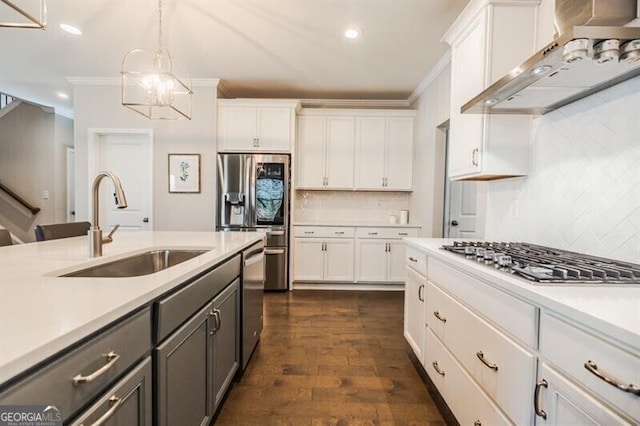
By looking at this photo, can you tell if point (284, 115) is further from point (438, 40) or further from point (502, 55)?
point (502, 55)

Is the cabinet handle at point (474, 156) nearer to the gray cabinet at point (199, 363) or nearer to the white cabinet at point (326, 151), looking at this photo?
the gray cabinet at point (199, 363)

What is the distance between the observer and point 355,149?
171 inches

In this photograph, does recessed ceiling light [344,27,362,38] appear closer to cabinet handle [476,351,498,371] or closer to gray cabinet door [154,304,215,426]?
gray cabinet door [154,304,215,426]

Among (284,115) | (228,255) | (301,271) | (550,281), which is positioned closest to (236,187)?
(284,115)

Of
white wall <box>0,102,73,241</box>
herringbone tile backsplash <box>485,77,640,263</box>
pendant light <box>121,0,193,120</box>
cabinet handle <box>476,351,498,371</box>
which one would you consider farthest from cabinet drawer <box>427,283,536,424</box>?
white wall <box>0,102,73,241</box>

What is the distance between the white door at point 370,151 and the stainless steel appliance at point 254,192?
3.58ft

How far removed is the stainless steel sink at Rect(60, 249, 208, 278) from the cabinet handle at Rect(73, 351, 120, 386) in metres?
0.71

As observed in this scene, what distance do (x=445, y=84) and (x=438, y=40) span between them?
1.69 feet

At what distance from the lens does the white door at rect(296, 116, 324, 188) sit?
4.33 m

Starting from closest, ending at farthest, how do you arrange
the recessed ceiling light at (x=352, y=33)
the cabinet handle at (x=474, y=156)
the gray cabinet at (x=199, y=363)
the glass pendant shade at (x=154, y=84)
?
the gray cabinet at (x=199, y=363), the cabinet handle at (x=474, y=156), the glass pendant shade at (x=154, y=84), the recessed ceiling light at (x=352, y=33)

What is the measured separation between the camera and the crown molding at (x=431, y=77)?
125 inches

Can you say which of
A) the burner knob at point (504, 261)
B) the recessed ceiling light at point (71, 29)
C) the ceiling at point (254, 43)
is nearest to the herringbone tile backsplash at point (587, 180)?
the burner knob at point (504, 261)

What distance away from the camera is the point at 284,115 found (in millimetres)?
4066

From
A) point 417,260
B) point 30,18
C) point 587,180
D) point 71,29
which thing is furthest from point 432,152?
point 71,29
